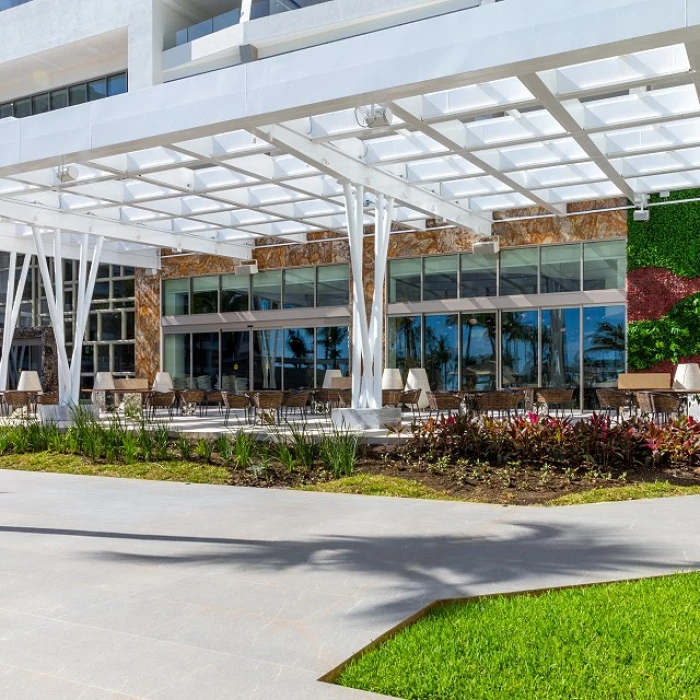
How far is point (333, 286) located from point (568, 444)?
12570 mm

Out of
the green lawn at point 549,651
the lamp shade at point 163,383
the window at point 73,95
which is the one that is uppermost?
the window at point 73,95

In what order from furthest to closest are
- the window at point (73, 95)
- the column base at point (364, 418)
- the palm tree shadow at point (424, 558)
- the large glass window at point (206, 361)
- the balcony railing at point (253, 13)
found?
the window at point (73, 95) → the balcony railing at point (253, 13) → the large glass window at point (206, 361) → the column base at point (364, 418) → the palm tree shadow at point (424, 558)

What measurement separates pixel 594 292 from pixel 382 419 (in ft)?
22.4

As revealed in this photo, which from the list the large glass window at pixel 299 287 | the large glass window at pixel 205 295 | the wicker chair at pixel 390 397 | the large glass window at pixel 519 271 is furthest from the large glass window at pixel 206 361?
the wicker chair at pixel 390 397

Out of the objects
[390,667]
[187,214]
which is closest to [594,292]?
[187,214]

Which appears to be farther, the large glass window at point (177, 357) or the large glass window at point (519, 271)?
the large glass window at point (177, 357)

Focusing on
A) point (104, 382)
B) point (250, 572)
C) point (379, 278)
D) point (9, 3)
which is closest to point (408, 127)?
point (379, 278)

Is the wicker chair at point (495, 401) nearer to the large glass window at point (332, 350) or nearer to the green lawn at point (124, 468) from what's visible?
the green lawn at point (124, 468)

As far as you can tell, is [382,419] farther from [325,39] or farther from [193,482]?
[325,39]

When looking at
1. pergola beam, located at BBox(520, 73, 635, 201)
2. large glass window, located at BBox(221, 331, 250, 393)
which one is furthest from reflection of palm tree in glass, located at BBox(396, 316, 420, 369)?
pergola beam, located at BBox(520, 73, 635, 201)

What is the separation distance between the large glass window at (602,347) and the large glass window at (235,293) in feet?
29.3

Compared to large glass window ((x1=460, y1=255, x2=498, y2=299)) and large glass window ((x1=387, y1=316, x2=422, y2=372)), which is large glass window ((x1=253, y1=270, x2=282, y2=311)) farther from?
large glass window ((x1=460, y1=255, x2=498, y2=299))

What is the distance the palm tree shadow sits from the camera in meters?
4.46

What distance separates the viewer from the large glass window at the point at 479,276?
733 inches
